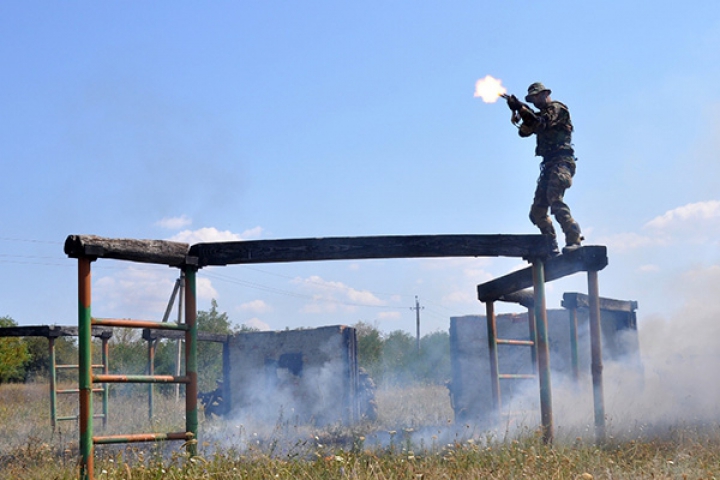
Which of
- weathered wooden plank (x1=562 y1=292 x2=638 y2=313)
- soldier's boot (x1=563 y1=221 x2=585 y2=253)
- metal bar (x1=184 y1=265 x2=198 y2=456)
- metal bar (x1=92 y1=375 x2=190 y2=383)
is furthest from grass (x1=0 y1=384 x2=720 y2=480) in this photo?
weathered wooden plank (x1=562 y1=292 x2=638 y2=313)

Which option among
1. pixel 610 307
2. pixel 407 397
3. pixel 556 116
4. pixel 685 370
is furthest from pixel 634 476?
pixel 407 397

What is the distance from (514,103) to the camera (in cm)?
881

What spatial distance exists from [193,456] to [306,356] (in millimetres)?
13657

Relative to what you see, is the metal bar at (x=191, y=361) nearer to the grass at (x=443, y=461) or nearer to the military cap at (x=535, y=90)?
the grass at (x=443, y=461)

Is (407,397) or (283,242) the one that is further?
(407,397)

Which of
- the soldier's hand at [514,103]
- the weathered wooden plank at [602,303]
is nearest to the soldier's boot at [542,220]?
the soldier's hand at [514,103]

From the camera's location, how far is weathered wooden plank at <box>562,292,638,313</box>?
11.2 meters

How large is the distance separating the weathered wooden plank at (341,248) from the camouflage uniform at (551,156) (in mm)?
1612

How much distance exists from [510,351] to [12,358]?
104ft

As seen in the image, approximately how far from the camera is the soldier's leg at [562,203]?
8.17 m

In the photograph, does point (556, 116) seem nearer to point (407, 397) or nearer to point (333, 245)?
point (333, 245)

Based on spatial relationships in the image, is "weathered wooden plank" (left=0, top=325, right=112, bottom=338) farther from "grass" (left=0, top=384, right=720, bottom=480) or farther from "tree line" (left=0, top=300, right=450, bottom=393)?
"tree line" (left=0, top=300, right=450, bottom=393)

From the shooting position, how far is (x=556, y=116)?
344 inches

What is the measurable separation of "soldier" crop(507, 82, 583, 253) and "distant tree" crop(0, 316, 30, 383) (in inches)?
1484
